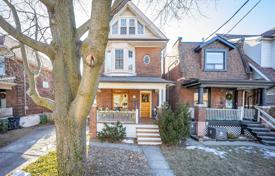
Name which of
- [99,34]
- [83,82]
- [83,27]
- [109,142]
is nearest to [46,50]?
[83,27]

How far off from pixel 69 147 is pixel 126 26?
12.1 m

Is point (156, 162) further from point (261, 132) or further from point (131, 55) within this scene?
point (131, 55)

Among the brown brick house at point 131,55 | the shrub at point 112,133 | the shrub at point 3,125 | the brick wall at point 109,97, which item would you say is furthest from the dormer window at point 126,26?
the shrub at point 3,125

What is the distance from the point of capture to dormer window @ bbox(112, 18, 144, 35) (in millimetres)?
14242

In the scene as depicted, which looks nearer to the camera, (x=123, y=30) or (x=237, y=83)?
(x=237, y=83)

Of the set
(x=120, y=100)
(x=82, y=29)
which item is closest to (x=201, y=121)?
(x=120, y=100)

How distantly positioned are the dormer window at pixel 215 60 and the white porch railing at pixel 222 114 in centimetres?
384

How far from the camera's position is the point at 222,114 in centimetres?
1285

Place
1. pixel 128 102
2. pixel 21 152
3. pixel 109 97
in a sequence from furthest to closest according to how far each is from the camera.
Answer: pixel 128 102 < pixel 109 97 < pixel 21 152

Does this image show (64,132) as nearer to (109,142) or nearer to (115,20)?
(109,142)

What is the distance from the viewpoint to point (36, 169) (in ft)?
18.4

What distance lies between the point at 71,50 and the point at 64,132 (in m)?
1.90

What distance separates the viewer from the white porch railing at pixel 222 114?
12.8m

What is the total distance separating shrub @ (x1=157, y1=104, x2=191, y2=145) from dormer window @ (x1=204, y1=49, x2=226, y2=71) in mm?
6613
